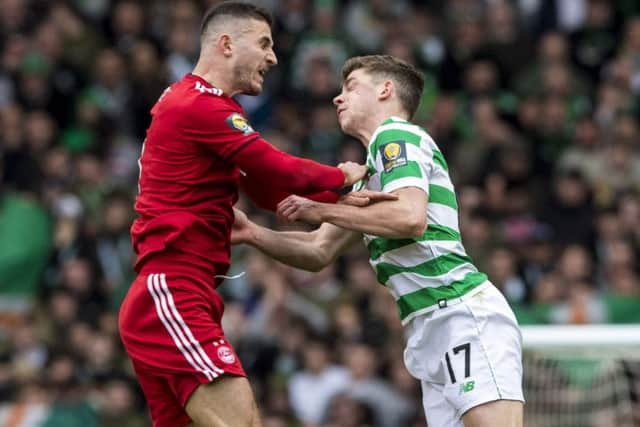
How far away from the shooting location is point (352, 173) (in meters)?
6.89

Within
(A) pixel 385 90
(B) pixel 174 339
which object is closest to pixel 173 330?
(B) pixel 174 339

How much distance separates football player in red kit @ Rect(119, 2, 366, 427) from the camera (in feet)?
21.1

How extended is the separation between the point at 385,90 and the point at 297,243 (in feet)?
3.12

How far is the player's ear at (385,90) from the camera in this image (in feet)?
23.2

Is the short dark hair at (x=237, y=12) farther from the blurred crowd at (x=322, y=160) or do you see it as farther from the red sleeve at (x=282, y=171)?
the blurred crowd at (x=322, y=160)

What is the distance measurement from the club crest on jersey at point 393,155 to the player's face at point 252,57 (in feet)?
2.37

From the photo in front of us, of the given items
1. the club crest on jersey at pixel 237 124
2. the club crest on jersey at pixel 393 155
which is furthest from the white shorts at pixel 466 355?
the club crest on jersey at pixel 237 124

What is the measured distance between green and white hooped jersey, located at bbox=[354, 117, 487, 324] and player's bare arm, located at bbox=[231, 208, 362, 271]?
1.94 ft

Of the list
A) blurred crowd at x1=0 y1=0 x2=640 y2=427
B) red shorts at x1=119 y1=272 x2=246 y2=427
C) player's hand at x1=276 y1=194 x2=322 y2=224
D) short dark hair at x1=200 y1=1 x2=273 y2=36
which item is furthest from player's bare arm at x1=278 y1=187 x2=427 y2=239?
blurred crowd at x1=0 y1=0 x2=640 y2=427

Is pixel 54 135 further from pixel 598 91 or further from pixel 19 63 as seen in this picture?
pixel 598 91

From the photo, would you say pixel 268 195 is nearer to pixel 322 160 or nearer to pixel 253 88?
pixel 253 88

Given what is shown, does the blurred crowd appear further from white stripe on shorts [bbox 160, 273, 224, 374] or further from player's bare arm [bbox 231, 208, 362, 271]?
white stripe on shorts [bbox 160, 273, 224, 374]

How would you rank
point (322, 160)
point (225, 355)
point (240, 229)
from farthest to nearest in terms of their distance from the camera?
1. point (322, 160)
2. point (240, 229)
3. point (225, 355)

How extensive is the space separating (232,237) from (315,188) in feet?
2.67
